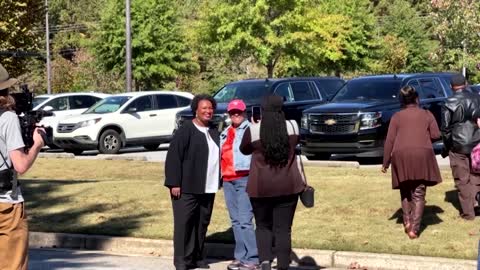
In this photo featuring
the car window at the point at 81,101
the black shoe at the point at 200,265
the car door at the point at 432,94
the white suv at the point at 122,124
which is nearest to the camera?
the black shoe at the point at 200,265

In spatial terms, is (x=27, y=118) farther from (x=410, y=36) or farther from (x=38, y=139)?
(x=410, y=36)

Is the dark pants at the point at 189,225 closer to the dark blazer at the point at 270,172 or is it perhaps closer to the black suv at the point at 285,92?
the dark blazer at the point at 270,172

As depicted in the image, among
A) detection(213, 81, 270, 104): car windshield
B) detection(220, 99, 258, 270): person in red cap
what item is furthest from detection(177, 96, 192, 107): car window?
detection(220, 99, 258, 270): person in red cap

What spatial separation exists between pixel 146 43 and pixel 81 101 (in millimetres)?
18833

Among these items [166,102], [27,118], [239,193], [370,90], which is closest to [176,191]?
[239,193]

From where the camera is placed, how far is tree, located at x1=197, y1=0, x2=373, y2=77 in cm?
3956

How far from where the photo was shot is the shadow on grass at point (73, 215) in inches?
453

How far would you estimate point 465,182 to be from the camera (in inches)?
428

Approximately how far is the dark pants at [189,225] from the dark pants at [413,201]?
229 cm

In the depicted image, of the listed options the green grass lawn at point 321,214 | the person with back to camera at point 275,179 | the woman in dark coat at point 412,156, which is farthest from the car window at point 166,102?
the person with back to camera at point 275,179

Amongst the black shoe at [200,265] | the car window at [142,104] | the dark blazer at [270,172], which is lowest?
the black shoe at [200,265]

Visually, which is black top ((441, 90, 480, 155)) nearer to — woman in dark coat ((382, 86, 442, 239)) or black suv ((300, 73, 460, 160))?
woman in dark coat ((382, 86, 442, 239))

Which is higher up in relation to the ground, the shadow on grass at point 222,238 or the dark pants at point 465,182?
the dark pants at point 465,182

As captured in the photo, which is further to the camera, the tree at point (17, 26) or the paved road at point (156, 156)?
the tree at point (17, 26)
